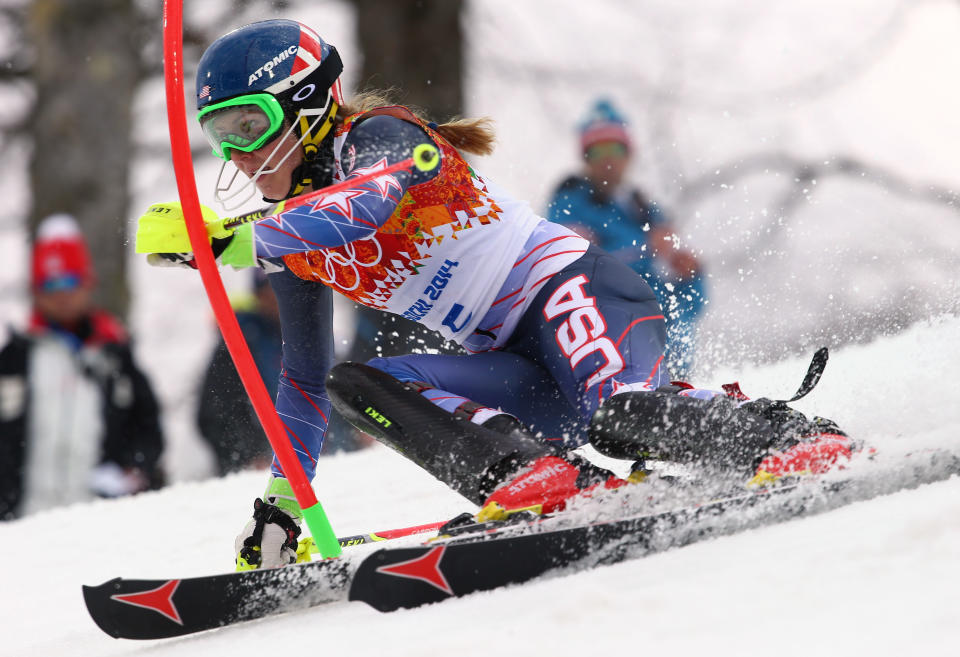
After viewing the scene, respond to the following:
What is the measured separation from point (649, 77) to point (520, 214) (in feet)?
36.1

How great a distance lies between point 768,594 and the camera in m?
1.92

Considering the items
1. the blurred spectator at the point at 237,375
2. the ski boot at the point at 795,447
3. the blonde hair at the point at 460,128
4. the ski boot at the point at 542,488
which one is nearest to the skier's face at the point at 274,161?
the blonde hair at the point at 460,128

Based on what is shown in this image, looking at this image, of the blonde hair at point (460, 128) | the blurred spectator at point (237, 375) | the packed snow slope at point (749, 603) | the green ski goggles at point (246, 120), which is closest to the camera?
the packed snow slope at point (749, 603)

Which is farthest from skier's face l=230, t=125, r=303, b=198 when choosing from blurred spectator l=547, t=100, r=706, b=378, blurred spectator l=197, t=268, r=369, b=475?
blurred spectator l=197, t=268, r=369, b=475

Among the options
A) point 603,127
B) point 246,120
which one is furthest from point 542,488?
point 603,127

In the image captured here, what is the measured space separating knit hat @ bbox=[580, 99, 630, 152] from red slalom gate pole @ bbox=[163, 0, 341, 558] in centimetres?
284

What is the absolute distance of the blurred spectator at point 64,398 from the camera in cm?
532

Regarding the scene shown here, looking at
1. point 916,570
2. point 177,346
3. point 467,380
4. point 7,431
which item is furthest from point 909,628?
point 177,346

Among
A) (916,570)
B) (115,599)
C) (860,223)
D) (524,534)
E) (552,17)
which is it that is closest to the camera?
(916,570)

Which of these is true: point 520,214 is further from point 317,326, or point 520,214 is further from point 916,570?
point 916,570

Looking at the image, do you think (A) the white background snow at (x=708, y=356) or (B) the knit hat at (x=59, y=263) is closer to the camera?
(A) the white background snow at (x=708, y=356)

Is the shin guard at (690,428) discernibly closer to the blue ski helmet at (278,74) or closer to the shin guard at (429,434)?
the shin guard at (429,434)

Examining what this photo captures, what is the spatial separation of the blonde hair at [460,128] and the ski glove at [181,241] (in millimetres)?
641

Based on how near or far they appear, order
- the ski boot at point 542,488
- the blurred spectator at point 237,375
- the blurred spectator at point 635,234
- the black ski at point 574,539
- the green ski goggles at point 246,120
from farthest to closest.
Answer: the blurred spectator at point 237,375
the blurred spectator at point 635,234
the green ski goggles at point 246,120
the ski boot at point 542,488
the black ski at point 574,539
